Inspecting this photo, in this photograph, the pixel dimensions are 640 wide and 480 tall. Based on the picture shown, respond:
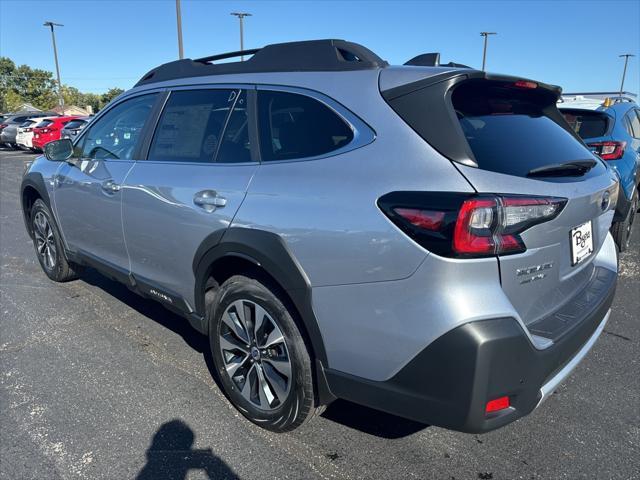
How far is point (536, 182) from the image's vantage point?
1.91 metres

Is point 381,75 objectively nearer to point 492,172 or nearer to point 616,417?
point 492,172

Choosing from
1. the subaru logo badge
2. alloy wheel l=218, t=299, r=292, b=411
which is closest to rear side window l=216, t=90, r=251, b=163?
alloy wheel l=218, t=299, r=292, b=411

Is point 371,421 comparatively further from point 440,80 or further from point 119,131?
point 119,131

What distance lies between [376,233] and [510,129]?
2.94 ft

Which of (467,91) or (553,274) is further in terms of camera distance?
(467,91)

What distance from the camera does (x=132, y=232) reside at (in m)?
3.21

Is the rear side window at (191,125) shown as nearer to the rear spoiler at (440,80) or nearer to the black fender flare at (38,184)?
the rear spoiler at (440,80)

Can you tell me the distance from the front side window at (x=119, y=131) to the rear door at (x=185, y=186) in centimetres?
27

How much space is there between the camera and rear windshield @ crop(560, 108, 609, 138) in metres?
5.45

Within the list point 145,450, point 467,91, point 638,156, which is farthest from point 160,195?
point 638,156

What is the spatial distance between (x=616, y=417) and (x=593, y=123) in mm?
3992

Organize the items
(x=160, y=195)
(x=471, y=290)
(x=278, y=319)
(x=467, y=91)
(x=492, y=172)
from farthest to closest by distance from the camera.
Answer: (x=160, y=195) < (x=278, y=319) < (x=467, y=91) < (x=492, y=172) < (x=471, y=290)

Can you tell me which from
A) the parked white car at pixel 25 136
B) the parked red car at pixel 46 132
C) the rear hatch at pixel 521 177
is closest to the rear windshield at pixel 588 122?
the rear hatch at pixel 521 177

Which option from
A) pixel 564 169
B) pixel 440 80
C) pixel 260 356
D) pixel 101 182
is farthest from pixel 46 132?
pixel 564 169
